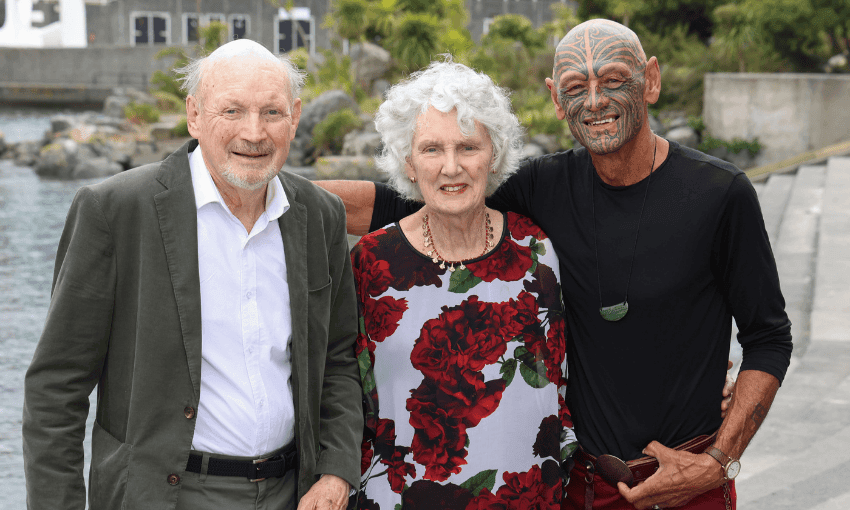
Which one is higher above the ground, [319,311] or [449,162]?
[449,162]

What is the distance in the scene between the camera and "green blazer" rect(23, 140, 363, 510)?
67.8 inches

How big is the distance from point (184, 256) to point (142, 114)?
2591cm

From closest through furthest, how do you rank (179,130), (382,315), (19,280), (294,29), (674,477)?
1. (674,477)
2. (382,315)
3. (19,280)
4. (179,130)
5. (294,29)

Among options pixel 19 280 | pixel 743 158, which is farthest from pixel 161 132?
pixel 743 158

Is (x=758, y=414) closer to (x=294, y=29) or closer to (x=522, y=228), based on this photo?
(x=522, y=228)

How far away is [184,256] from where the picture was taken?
1.80m

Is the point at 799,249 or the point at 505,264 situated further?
the point at 799,249

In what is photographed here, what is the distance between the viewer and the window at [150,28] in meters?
36.8

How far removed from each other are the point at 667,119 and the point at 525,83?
5449 mm

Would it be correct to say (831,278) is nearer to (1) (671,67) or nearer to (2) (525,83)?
(1) (671,67)

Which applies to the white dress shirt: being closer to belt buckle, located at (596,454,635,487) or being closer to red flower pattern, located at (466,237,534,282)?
red flower pattern, located at (466,237,534,282)

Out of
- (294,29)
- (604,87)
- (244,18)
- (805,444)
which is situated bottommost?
(805,444)

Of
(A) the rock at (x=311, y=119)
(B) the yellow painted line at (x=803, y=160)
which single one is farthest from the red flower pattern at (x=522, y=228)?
(A) the rock at (x=311, y=119)

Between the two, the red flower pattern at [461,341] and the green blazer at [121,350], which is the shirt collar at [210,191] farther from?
the red flower pattern at [461,341]
